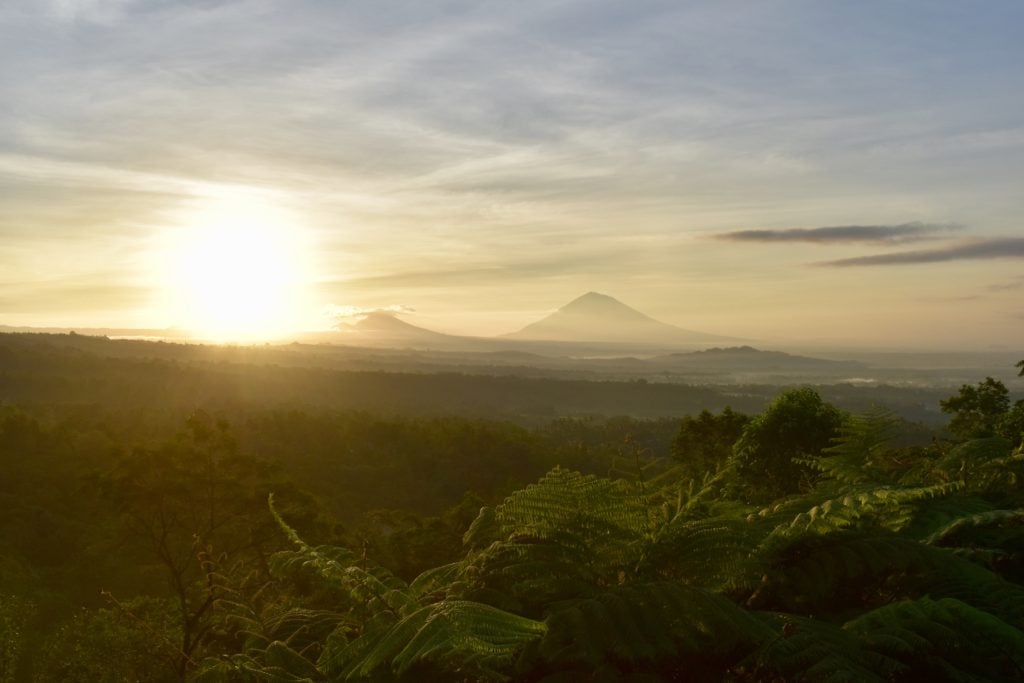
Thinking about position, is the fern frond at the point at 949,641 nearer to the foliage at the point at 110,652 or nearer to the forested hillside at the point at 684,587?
the forested hillside at the point at 684,587

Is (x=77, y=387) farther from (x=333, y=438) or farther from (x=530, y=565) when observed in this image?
(x=530, y=565)

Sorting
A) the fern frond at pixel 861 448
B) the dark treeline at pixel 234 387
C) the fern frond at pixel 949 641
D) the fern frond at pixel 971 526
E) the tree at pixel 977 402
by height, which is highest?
the fern frond at pixel 861 448

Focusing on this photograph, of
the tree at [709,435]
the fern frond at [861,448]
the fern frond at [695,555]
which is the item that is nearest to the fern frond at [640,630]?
the fern frond at [695,555]

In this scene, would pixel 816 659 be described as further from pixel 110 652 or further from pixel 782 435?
pixel 782 435

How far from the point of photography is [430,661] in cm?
317

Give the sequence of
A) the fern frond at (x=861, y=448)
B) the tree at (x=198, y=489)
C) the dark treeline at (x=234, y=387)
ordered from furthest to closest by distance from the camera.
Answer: the dark treeline at (x=234, y=387)
the tree at (x=198, y=489)
the fern frond at (x=861, y=448)

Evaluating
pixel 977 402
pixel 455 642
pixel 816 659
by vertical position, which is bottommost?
pixel 977 402

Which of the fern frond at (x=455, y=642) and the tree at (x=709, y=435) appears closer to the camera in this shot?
the fern frond at (x=455, y=642)

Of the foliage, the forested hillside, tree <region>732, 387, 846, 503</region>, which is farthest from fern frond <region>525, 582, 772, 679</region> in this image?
tree <region>732, 387, 846, 503</region>

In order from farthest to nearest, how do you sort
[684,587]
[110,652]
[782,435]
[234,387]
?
[234,387] < [782,435] < [110,652] < [684,587]

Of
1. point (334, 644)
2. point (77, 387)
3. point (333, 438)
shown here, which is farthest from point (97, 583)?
point (77, 387)

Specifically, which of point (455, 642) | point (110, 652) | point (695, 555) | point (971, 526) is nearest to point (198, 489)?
point (110, 652)

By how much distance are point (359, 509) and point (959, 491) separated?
182ft

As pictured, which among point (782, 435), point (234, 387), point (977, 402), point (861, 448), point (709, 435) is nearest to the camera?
point (861, 448)
